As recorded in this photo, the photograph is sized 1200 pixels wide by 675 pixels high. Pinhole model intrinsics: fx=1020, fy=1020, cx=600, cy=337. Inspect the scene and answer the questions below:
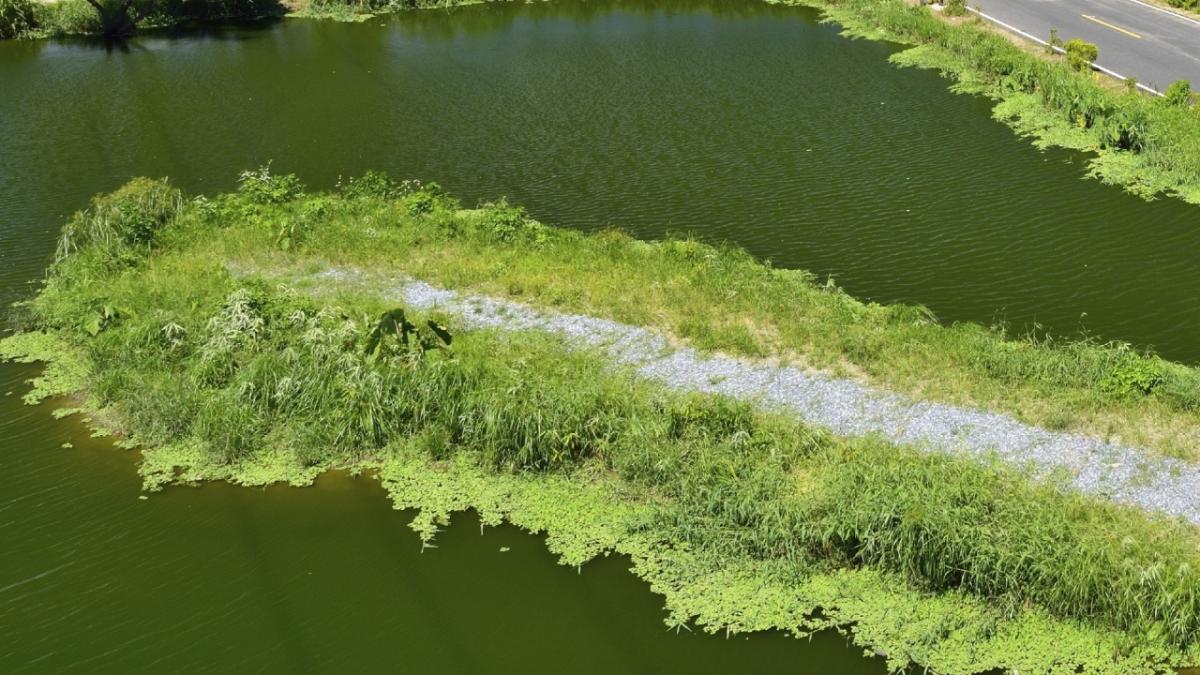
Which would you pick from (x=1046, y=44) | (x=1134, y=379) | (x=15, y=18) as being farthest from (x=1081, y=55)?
(x=15, y=18)

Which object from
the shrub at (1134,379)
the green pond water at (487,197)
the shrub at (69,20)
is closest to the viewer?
the green pond water at (487,197)

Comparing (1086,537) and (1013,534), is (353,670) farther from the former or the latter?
(1086,537)

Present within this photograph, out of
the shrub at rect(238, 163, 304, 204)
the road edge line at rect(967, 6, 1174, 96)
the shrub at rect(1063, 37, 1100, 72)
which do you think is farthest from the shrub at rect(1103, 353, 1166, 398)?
the shrub at rect(1063, 37, 1100, 72)

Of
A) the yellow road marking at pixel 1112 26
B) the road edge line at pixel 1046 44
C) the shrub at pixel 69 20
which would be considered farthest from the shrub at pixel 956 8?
the shrub at pixel 69 20

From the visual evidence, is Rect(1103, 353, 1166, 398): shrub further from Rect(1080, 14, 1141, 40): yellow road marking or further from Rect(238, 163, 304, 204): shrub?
Rect(1080, 14, 1141, 40): yellow road marking

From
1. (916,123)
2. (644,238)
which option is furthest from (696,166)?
(916,123)

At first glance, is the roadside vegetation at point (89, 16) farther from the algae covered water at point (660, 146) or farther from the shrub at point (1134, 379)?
the shrub at point (1134, 379)

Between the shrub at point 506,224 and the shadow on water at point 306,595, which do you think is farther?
the shrub at point 506,224
